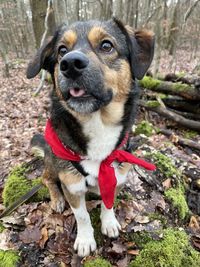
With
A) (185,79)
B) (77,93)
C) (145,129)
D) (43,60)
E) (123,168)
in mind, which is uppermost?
(43,60)

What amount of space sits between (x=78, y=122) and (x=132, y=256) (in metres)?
1.51

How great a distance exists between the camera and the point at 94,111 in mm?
2564

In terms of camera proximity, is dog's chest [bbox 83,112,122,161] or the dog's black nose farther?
dog's chest [bbox 83,112,122,161]

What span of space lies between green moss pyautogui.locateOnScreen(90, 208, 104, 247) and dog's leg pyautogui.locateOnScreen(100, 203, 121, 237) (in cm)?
9

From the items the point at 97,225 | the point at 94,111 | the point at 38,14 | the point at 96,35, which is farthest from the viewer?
the point at 38,14

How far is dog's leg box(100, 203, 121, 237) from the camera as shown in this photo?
309 cm

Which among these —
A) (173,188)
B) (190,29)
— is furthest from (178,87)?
(190,29)

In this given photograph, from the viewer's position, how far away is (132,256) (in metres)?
2.95

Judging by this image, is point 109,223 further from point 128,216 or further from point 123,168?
point 123,168

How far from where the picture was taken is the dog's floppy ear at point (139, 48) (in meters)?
2.82

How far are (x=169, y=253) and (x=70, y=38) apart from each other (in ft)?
7.85

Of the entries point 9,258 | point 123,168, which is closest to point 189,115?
point 123,168

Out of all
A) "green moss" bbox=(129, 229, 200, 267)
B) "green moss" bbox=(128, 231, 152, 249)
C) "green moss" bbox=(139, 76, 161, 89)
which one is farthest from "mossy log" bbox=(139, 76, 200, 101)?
"green moss" bbox=(128, 231, 152, 249)

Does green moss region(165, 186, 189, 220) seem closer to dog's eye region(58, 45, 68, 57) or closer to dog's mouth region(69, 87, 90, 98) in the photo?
dog's mouth region(69, 87, 90, 98)
